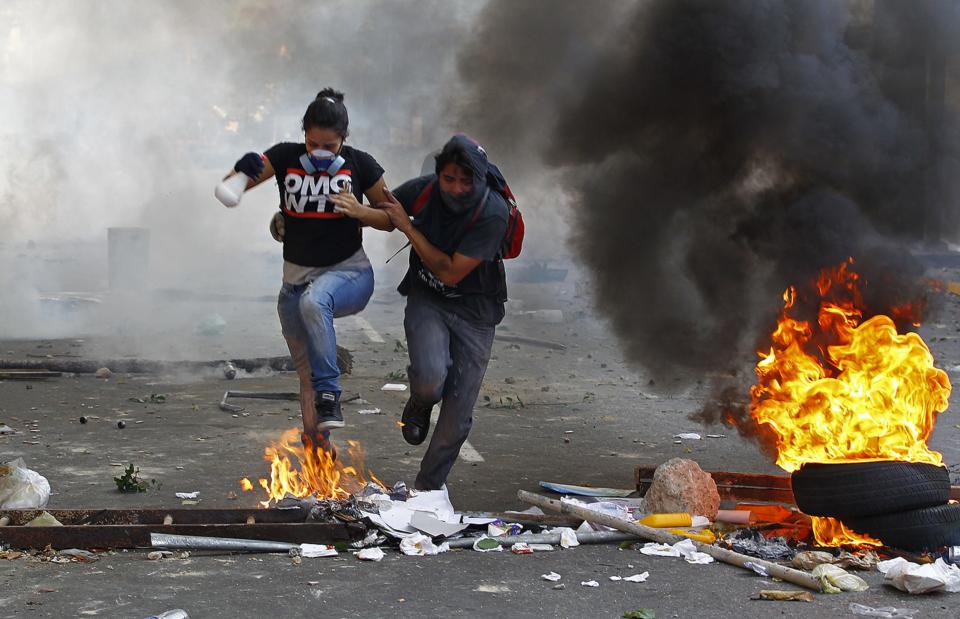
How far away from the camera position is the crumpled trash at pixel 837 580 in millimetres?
4230

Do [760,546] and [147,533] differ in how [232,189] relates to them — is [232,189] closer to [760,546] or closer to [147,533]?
[147,533]

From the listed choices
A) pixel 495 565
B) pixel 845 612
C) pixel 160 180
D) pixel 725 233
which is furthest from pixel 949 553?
pixel 160 180

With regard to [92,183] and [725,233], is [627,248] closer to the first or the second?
[725,233]

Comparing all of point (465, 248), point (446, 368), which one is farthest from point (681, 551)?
point (465, 248)

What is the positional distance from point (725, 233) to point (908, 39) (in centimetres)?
149

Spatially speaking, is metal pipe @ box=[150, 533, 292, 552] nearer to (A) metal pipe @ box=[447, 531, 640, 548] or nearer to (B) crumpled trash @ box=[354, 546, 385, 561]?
(B) crumpled trash @ box=[354, 546, 385, 561]

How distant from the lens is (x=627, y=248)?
759 centimetres

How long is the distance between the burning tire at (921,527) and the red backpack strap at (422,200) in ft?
7.23

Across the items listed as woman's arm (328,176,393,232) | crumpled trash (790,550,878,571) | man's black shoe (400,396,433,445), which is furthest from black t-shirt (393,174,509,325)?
crumpled trash (790,550,878,571)

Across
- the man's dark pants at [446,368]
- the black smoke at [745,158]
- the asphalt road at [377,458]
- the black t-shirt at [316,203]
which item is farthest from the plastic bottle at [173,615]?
the black smoke at [745,158]

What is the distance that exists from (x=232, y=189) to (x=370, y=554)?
64.0 inches

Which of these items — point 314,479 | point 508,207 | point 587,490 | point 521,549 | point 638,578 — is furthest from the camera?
point 587,490

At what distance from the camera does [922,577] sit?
13.7ft

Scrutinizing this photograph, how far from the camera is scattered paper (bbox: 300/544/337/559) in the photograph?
4609 mm
